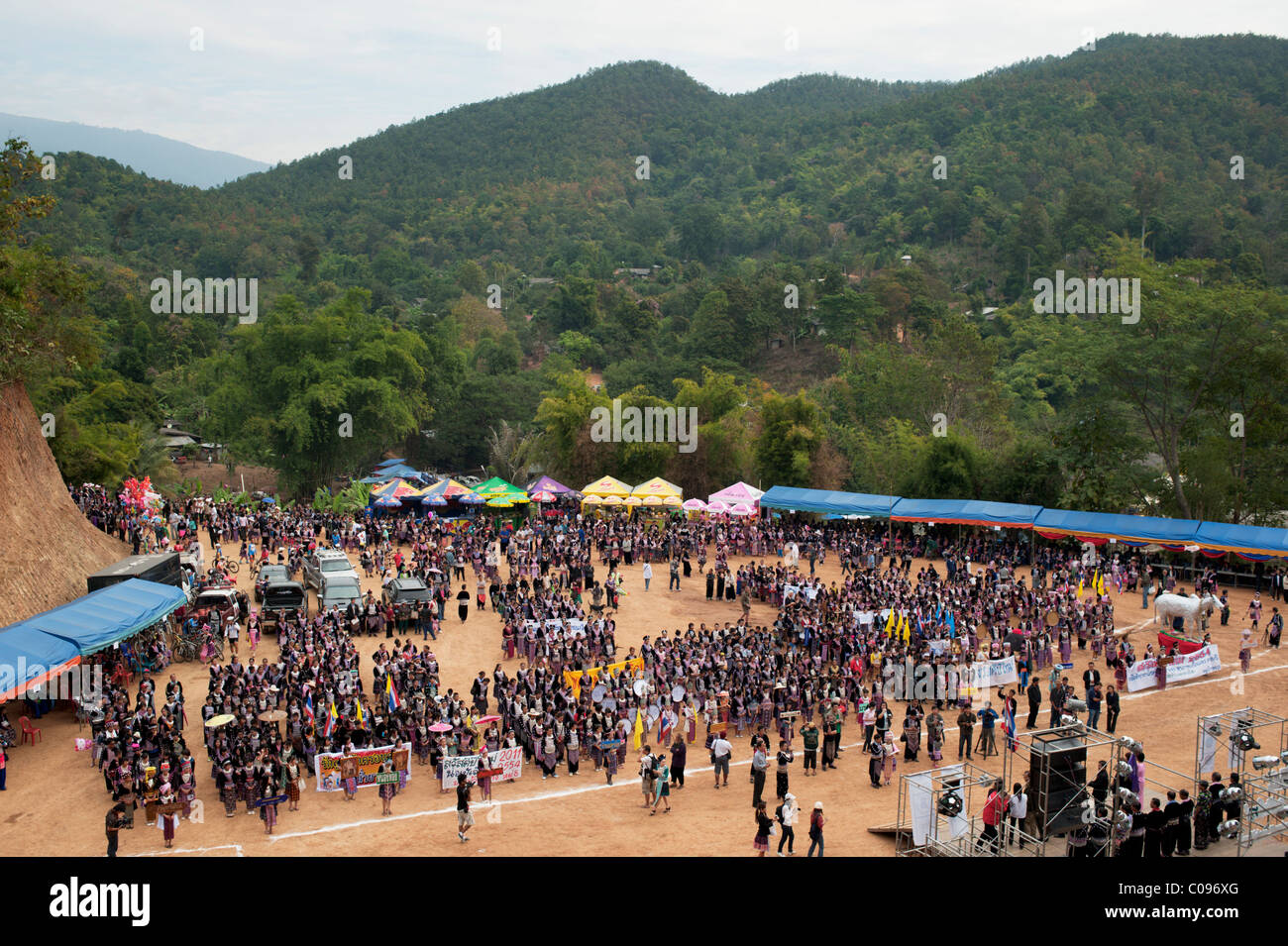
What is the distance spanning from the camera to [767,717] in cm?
1952

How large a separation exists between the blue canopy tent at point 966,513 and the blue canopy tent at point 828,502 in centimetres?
62

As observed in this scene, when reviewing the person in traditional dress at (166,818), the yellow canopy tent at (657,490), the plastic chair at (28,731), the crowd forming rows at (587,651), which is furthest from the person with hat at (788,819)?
the yellow canopy tent at (657,490)

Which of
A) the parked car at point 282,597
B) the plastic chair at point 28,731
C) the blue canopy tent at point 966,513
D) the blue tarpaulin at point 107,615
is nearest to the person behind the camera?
the plastic chair at point 28,731

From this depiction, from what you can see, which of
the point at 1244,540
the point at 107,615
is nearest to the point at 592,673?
the point at 107,615

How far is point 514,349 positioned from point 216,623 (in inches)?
2139

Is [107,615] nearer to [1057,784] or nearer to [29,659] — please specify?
[29,659]

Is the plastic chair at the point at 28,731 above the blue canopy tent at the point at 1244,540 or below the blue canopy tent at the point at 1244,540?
below

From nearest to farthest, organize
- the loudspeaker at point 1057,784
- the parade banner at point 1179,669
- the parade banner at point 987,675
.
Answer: the loudspeaker at point 1057,784 → the parade banner at point 987,675 → the parade banner at point 1179,669

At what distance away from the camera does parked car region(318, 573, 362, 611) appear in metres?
25.3

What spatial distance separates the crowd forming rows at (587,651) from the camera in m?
17.3

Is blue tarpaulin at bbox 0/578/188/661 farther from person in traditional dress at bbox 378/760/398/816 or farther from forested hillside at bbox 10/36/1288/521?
forested hillside at bbox 10/36/1288/521

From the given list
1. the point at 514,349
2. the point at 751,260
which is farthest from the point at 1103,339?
the point at 751,260

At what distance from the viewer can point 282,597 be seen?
24766 mm

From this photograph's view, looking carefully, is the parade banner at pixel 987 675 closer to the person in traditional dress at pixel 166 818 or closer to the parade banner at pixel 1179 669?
the parade banner at pixel 1179 669
